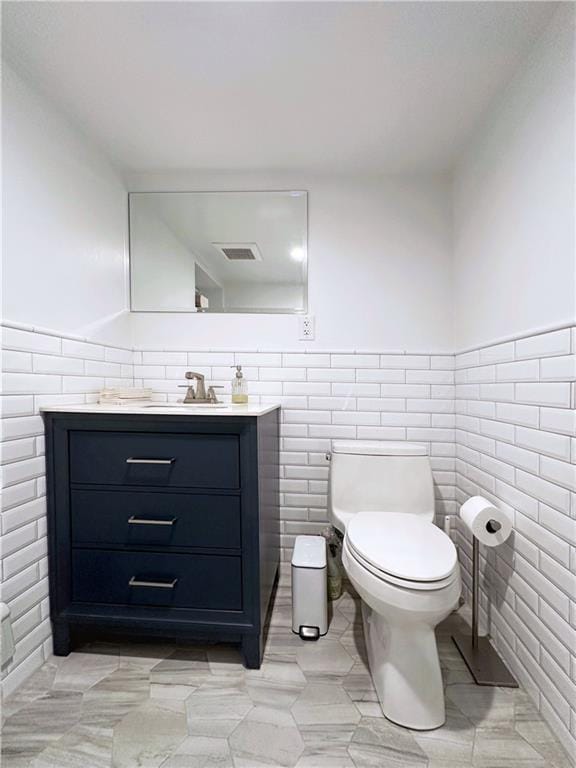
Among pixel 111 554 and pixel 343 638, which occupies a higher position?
pixel 111 554

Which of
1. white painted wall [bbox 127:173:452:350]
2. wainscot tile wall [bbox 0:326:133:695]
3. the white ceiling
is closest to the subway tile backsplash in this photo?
wainscot tile wall [bbox 0:326:133:695]

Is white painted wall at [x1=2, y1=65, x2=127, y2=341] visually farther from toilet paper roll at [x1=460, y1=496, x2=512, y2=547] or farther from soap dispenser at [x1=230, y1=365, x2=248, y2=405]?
toilet paper roll at [x1=460, y1=496, x2=512, y2=547]

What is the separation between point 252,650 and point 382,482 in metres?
0.84

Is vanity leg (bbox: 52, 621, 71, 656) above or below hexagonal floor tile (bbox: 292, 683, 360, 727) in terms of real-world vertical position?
above

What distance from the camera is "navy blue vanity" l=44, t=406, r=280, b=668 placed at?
1.32 meters

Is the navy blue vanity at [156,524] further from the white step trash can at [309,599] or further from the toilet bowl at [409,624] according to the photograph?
the toilet bowl at [409,624]

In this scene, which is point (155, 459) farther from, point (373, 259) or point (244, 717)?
point (373, 259)

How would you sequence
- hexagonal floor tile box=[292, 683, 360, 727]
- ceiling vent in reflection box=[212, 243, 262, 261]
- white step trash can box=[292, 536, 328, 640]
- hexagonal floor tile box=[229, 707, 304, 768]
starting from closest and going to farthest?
hexagonal floor tile box=[229, 707, 304, 768], hexagonal floor tile box=[292, 683, 360, 727], white step trash can box=[292, 536, 328, 640], ceiling vent in reflection box=[212, 243, 262, 261]

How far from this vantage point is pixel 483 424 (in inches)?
62.1

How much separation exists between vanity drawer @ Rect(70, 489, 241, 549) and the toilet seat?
1.47ft

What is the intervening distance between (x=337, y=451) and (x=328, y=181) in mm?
1396

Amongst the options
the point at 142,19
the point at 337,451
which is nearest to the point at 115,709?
the point at 337,451

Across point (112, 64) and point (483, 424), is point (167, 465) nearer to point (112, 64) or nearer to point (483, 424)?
point (483, 424)

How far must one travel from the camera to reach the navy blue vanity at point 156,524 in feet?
4.32
